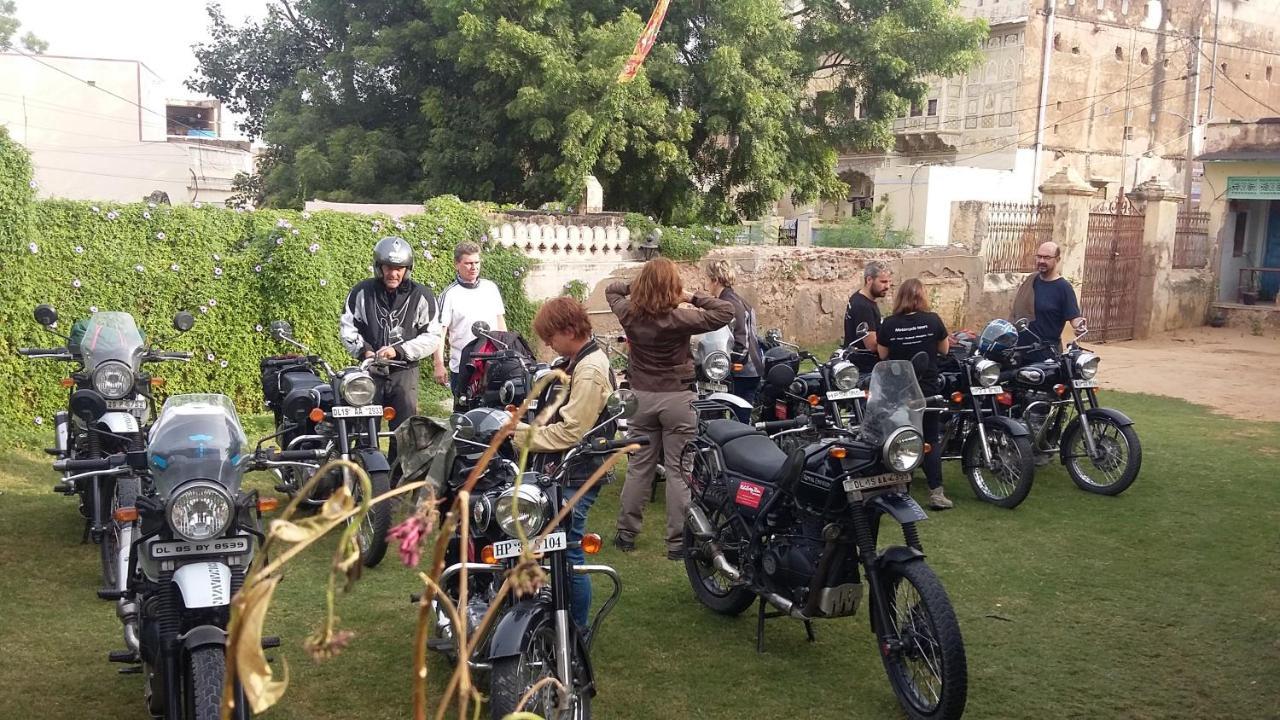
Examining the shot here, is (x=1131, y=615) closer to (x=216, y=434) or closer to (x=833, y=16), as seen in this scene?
(x=216, y=434)

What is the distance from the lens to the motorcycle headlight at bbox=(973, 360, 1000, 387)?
7.97 m

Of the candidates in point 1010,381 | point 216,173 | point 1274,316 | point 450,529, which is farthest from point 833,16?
point 216,173

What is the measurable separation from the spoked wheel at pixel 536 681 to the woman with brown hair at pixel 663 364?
207 cm

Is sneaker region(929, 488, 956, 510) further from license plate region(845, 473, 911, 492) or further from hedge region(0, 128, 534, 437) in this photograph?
hedge region(0, 128, 534, 437)

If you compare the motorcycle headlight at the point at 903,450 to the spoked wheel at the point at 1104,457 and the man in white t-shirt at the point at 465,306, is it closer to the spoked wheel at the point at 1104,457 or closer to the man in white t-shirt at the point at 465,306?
the man in white t-shirt at the point at 465,306

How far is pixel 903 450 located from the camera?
4398 millimetres

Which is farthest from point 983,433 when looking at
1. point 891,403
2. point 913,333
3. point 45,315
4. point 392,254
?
point 45,315

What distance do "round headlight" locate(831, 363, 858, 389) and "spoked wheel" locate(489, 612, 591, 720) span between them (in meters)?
4.37

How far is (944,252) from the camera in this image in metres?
16.2

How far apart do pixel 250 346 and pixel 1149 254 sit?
1449 centimetres

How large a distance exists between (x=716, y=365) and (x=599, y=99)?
9.41 metres

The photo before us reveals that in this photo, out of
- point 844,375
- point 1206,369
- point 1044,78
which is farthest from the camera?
point 1044,78

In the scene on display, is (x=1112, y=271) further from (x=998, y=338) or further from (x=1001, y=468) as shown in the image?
(x=1001, y=468)

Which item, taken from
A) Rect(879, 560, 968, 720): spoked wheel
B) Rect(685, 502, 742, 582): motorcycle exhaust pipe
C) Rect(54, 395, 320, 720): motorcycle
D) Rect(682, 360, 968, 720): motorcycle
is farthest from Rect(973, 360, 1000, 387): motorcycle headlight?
Rect(54, 395, 320, 720): motorcycle
